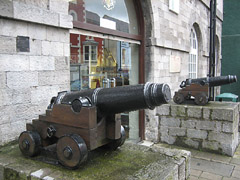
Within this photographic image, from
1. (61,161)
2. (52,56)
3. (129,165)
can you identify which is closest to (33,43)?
(52,56)

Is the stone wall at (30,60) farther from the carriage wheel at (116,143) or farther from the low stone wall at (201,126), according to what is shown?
the low stone wall at (201,126)

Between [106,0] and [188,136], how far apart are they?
367 centimetres

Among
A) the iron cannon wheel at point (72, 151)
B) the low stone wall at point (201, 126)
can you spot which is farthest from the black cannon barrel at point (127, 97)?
the low stone wall at point (201, 126)

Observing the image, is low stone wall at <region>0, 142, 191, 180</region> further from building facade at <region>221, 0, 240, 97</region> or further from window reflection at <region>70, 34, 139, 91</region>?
building facade at <region>221, 0, 240, 97</region>

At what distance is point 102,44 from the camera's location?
17.2ft

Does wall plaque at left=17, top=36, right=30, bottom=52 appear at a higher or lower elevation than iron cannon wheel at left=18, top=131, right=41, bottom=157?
higher

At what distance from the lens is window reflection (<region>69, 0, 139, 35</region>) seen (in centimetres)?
451

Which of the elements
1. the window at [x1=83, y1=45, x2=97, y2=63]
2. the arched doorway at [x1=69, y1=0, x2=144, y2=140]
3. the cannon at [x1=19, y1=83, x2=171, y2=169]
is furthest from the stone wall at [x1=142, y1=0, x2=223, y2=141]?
the cannon at [x1=19, y1=83, x2=171, y2=169]

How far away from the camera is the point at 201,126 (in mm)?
5664

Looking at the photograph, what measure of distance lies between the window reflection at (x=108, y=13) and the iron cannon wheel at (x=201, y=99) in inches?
89.0

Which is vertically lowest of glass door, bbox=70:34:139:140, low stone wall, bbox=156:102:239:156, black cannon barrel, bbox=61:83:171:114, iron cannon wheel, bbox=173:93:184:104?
low stone wall, bbox=156:102:239:156

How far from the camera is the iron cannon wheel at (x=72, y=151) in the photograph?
2.12 m

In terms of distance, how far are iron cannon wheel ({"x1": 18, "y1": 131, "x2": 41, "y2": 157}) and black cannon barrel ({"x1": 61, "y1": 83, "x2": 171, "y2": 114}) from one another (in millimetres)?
477

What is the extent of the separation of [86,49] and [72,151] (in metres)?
2.97
